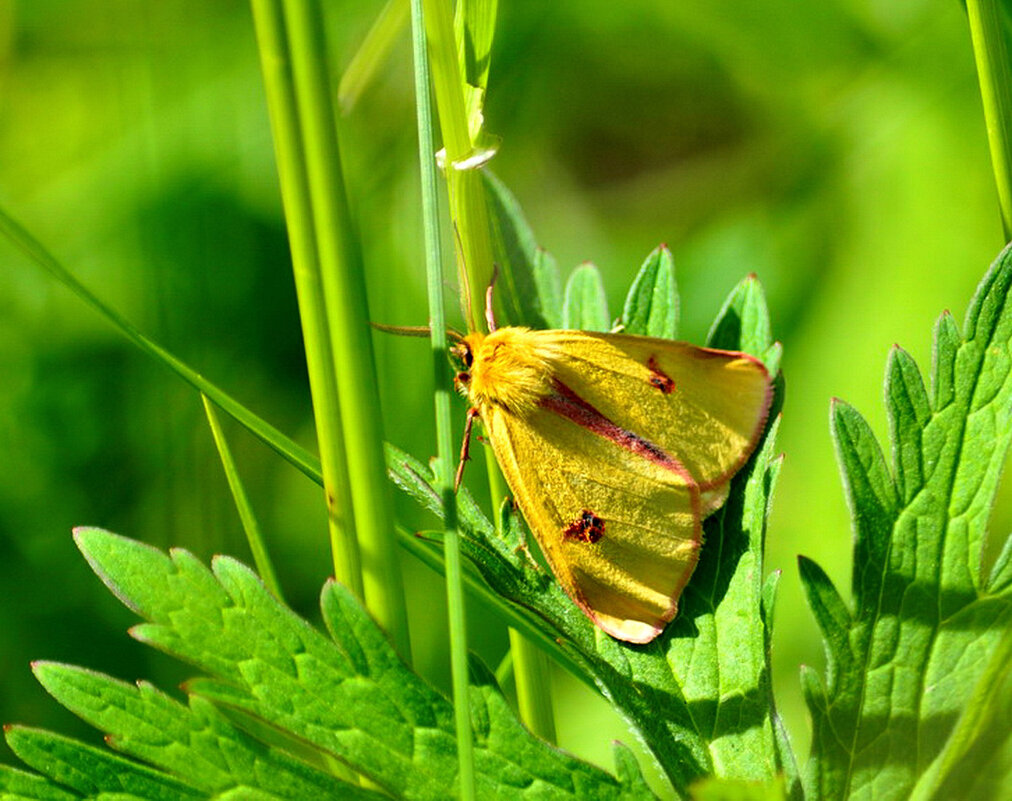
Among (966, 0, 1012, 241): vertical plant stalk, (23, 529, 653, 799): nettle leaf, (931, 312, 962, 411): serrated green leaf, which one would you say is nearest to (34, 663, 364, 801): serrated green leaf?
(23, 529, 653, 799): nettle leaf

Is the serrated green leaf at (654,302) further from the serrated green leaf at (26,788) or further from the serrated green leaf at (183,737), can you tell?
the serrated green leaf at (26,788)

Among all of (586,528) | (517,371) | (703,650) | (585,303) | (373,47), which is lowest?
(703,650)

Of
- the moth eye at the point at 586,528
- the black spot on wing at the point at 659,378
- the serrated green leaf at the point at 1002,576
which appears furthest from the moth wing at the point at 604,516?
the serrated green leaf at the point at 1002,576

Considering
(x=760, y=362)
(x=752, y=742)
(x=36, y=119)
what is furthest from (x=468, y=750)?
(x=36, y=119)

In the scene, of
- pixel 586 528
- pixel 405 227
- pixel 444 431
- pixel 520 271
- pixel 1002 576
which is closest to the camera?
pixel 444 431

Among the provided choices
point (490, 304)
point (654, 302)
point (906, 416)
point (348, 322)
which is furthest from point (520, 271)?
point (906, 416)

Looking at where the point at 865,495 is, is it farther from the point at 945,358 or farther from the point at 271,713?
the point at 271,713

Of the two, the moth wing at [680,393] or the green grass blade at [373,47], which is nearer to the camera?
the moth wing at [680,393]
